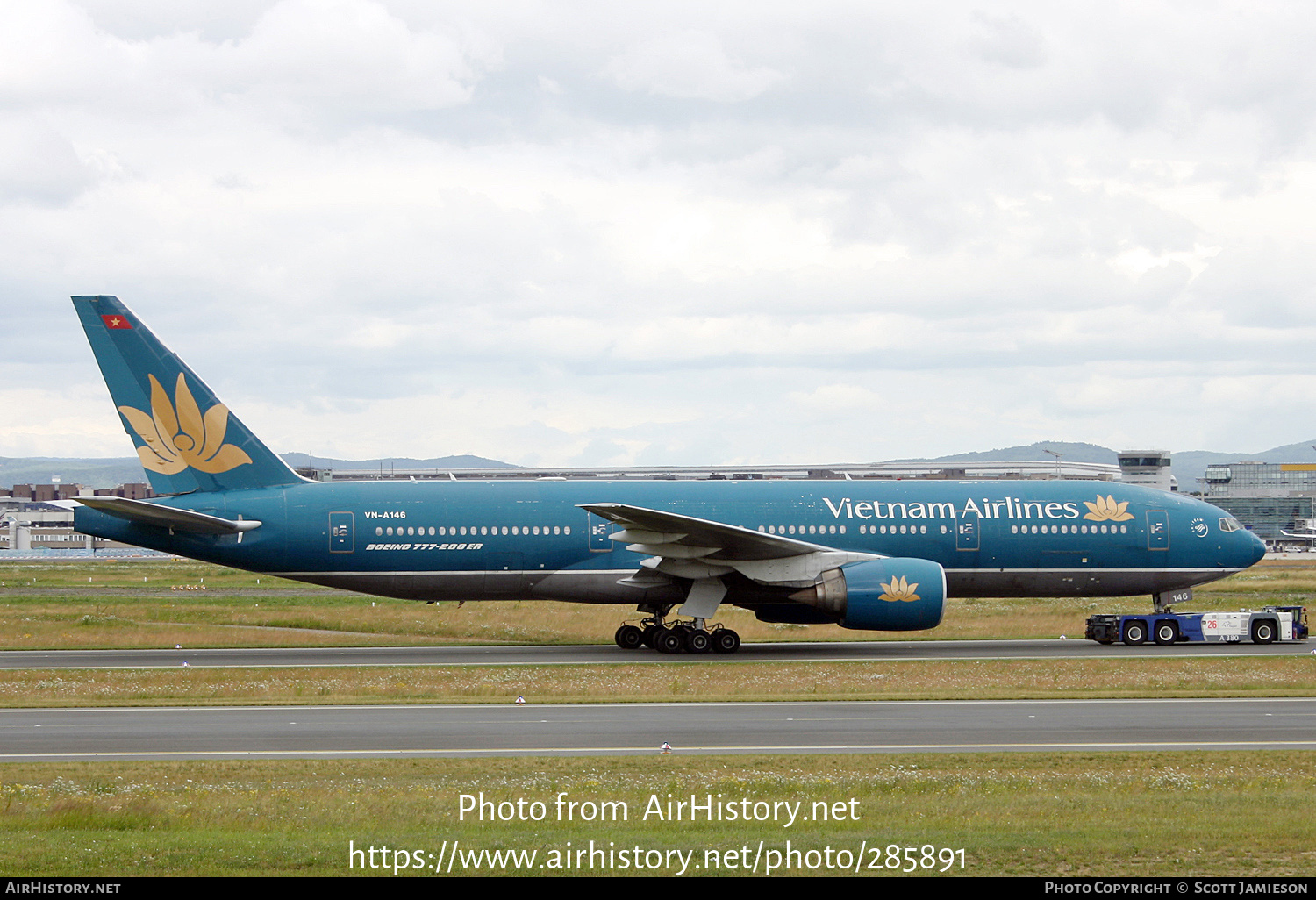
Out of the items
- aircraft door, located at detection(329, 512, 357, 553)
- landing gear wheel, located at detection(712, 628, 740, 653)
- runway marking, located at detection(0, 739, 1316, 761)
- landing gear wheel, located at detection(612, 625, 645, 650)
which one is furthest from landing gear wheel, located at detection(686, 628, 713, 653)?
runway marking, located at detection(0, 739, 1316, 761)

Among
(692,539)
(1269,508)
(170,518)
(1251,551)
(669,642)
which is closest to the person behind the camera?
(692,539)

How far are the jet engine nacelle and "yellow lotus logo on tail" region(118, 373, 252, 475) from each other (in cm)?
1532

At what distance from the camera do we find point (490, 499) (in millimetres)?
31469

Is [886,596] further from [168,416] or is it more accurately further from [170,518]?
[168,416]

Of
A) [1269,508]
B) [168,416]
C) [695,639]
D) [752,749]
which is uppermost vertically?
[168,416]

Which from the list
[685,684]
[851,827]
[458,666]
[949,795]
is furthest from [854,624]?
[851,827]

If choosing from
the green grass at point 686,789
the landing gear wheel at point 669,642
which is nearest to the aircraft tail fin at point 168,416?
the green grass at point 686,789

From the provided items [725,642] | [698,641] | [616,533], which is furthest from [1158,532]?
[616,533]

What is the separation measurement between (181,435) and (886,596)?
17.7 m

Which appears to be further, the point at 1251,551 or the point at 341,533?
the point at 1251,551

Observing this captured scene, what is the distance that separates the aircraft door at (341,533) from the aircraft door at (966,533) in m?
15.2

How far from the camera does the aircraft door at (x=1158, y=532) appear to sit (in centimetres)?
3250

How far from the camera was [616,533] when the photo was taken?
100ft
